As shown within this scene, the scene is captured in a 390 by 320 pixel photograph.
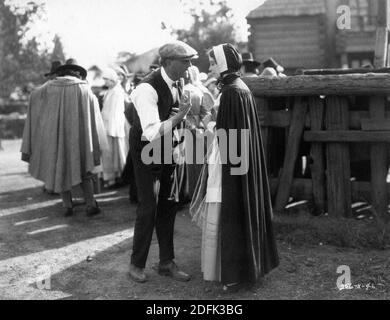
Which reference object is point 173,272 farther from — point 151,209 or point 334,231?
point 334,231

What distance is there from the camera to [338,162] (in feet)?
19.7

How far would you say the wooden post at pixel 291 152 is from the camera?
6.19 m

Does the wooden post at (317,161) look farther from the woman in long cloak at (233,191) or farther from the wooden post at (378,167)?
the woman in long cloak at (233,191)

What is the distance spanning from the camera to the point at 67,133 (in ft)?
22.6

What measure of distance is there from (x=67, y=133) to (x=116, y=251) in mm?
2161

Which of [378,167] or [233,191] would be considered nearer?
[233,191]

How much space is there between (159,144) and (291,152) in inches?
96.7

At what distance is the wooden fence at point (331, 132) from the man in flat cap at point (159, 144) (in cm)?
216

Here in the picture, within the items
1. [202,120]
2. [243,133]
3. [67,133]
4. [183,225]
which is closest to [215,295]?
[243,133]

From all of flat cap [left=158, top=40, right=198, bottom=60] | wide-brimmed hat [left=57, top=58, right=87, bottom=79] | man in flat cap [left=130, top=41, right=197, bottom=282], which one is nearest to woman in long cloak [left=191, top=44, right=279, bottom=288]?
flat cap [left=158, top=40, right=198, bottom=60]

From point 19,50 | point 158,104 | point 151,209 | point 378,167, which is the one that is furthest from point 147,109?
point 19,50

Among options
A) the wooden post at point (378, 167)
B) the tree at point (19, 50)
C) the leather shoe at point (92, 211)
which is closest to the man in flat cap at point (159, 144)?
the leather shoe at point (92, 211)

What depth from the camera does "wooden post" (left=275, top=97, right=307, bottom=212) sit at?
619cm

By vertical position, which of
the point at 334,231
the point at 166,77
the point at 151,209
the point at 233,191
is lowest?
the point at 334,231
